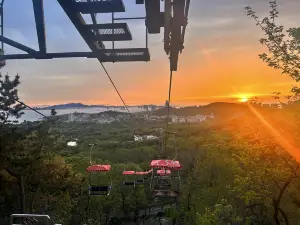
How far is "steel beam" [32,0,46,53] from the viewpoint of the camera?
417 cm

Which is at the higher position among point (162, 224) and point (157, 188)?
point (157, 188)

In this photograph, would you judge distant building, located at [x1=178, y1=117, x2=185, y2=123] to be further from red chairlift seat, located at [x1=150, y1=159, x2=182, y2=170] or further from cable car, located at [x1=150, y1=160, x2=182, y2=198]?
red chairlift seat, located at [x1=150, y1=159, x2=182, y2=170]

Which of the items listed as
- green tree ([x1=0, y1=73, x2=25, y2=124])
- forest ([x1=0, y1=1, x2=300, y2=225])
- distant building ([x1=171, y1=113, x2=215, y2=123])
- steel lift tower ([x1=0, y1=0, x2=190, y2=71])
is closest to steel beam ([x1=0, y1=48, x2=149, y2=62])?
steel lift tower ([x1=0, y1=0, x2=190, y2=71])

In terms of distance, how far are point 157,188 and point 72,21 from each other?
71.1ft

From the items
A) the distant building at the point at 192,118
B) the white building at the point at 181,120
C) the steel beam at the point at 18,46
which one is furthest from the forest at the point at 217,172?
the distant building at the point at 192,118

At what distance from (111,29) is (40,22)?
117cm

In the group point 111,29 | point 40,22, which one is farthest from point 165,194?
point 111,29

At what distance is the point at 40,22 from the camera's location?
4.25 metres

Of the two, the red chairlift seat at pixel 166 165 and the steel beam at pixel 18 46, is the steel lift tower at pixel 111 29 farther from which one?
the red chairlift seat at pixel 166 165

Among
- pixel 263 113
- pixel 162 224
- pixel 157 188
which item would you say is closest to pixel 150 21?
pixel 263 113

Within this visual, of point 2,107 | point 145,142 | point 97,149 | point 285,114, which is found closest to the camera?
point 285,114

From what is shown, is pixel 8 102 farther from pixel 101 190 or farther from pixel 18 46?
pixel 18 46

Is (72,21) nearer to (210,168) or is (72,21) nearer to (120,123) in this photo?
(210,168)

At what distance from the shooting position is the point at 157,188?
2434cm
